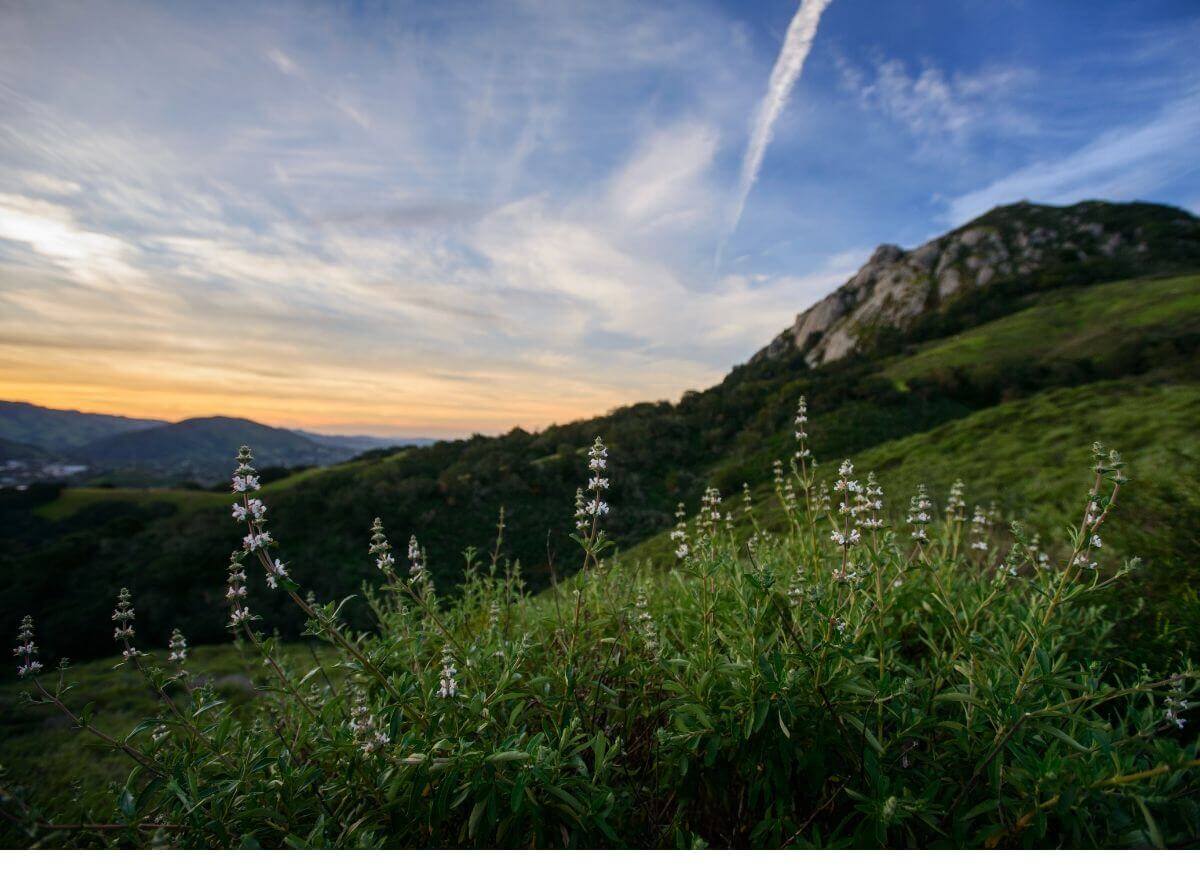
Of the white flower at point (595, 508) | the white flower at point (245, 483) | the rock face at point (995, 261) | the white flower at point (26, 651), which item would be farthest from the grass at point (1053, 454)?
the rock face at point (995, 261)

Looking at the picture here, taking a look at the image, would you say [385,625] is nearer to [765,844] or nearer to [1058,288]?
[765,844]

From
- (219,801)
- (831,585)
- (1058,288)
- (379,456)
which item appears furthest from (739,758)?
(1058,288)

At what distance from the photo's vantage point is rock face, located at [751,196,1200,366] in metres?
58.4

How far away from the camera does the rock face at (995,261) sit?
192ft

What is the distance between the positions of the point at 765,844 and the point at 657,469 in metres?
29.0

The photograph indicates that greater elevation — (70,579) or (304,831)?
(304,831)

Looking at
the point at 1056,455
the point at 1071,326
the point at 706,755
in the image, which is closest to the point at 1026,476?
the point at 1056,455

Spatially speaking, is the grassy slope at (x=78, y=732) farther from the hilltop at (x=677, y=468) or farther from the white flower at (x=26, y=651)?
the hilltop at (x=677, y=468)

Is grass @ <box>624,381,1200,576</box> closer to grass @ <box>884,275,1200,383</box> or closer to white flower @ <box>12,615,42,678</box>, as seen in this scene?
white flower @ <box>12,615,42,678</box>

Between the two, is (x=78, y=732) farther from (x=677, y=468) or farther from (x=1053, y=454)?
(x=677, y=468)

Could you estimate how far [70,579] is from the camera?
869 inches

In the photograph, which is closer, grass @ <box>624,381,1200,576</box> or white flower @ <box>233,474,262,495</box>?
white flower @ <box>233,474,262,495</box>

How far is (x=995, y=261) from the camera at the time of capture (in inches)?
2744

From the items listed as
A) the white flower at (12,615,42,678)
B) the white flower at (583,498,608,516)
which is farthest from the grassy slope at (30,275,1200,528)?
the white flower at (12,615,42,678)
